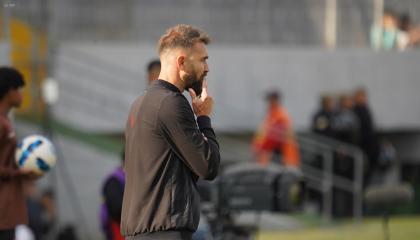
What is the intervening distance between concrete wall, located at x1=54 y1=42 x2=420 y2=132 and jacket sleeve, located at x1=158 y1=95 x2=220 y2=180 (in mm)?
12384

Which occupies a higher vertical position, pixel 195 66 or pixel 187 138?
pixel 195 66

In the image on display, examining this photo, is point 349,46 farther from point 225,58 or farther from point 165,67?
point 165,67

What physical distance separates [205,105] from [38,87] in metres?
12.3

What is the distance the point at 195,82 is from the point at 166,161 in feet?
1.51

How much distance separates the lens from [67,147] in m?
18.3

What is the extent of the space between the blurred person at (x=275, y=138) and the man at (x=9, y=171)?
9.70m

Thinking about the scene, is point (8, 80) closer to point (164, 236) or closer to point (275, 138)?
point (164, 236)

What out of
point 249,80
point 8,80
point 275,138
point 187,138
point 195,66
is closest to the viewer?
point 187,138

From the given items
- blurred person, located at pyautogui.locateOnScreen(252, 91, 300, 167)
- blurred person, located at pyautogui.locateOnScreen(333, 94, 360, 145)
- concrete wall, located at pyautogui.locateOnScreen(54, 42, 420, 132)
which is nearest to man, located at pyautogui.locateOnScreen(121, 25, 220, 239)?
blurred person, located at pyautogui.locateOnScreen(252, 91, 300, 167)

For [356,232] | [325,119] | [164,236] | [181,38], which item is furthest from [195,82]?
[325,119]

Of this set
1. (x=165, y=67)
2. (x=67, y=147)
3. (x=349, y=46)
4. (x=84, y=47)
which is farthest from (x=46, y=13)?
(x=165, y=67)

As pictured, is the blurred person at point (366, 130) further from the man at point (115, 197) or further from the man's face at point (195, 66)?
the man's face at point (195, 66)

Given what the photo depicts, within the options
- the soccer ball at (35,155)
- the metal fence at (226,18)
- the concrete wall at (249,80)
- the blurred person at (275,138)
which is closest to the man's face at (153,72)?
the soccer ball at (35,155)

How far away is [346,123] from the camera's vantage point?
1908cm
